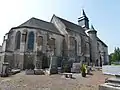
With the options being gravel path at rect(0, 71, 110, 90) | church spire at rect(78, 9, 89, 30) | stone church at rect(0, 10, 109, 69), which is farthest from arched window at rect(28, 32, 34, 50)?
church spire at rect(78, 9, 89, 30)

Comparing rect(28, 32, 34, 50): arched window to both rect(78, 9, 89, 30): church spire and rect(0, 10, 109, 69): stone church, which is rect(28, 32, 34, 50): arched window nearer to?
rect(0, 10, 109, 69): stone church

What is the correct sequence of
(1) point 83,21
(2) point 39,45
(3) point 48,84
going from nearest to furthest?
(3) point 48,84
(2) point 39,45
(1) point 83,21

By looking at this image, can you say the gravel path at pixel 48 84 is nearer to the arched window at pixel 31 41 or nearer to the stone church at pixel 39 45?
the stone church at pixel 39 45

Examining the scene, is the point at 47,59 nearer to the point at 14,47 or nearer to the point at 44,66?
the point at 44,66

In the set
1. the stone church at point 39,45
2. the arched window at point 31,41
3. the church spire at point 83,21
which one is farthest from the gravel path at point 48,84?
the church spire at point 83,21

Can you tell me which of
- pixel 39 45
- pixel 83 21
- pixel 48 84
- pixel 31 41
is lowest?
pixel 48 84

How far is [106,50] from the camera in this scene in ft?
135

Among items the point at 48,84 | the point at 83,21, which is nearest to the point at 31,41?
the point at 48,84

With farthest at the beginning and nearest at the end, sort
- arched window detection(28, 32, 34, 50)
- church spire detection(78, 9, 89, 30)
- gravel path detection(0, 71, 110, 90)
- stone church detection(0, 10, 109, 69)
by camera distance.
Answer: church spire detection(78, 9, 89, 30) < arched window detection(28, 32, 34, 50) < stone church detection(0, 10, 109, 69) < gravel path detection(0, 71, 110, 90)

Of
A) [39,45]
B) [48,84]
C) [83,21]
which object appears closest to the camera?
[48,84]

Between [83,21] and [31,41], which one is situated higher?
[83,21]

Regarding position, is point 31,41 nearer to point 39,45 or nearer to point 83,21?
point 39,45

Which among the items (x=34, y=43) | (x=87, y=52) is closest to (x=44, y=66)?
(x=34, y=43)

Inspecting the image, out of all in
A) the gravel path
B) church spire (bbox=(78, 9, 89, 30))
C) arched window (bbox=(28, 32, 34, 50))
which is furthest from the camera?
church spire (bbox=(78, 9, 89, 30))
